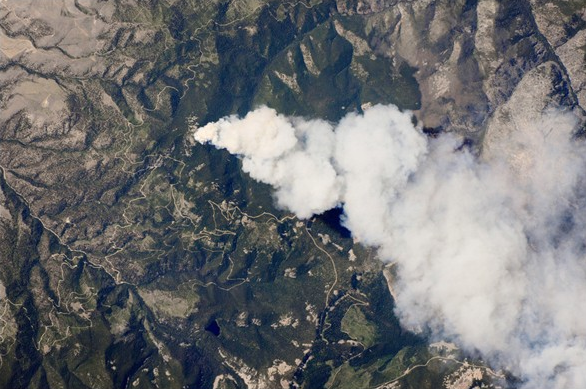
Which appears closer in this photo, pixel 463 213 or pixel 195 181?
pixel 463 213

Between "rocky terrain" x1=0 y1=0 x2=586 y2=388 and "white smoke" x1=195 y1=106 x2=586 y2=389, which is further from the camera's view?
"rocky terrain" x1=0 y1=0 x2=586 y2=388

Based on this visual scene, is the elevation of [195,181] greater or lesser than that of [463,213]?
lesser

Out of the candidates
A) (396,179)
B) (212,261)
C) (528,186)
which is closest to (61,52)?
(212,261)

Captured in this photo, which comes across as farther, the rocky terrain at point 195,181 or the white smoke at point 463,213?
the rocky terrain at point 195,181
